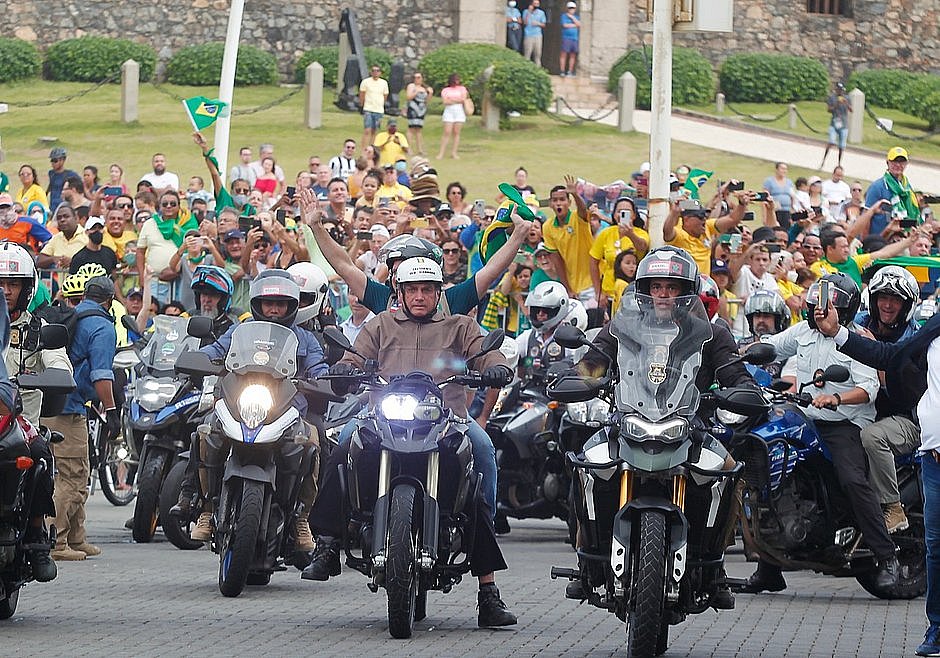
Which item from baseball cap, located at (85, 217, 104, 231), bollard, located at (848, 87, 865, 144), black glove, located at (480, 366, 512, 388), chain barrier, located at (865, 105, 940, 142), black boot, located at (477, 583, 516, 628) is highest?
black glove, located at (480, 366, 512, 388)

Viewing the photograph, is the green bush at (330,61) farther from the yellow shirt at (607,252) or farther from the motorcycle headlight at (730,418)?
the motorcycle headlight at (730,418)

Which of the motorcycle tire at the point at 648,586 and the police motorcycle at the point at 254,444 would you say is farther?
the police motorcycle at the point at 254,444

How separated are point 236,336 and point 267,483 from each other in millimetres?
876

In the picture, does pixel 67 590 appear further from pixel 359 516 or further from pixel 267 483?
pixel 359 516

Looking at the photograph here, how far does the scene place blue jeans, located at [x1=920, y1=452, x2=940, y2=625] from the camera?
9852mm

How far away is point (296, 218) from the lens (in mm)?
21219

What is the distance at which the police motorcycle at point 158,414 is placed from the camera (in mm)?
14109

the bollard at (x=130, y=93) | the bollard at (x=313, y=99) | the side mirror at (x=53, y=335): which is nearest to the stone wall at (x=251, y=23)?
the bollard at (x=130, y=93)

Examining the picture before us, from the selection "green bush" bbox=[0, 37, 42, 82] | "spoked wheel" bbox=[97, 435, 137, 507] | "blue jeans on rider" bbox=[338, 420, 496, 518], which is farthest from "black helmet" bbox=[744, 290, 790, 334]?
"green bush" bbox=[0, 37, 42, 82]

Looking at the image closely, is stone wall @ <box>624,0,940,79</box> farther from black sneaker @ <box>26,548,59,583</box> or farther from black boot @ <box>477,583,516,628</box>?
black sneaker @ <box>26,548,59,583</box>

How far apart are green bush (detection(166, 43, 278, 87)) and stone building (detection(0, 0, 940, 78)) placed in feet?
5.82

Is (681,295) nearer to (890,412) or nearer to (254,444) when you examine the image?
(254,444)

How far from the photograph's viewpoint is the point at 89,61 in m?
48.9

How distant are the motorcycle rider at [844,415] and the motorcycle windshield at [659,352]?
1.95 metres
